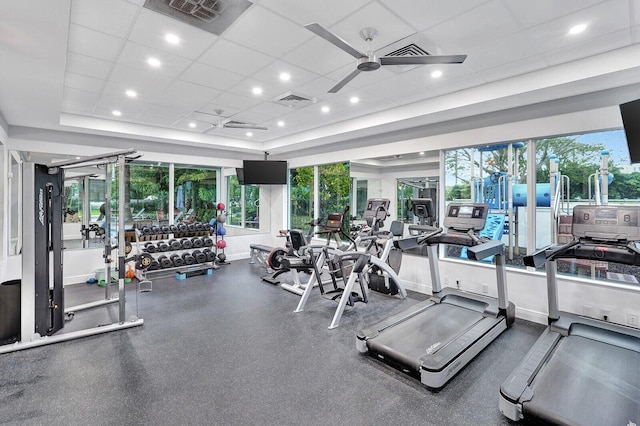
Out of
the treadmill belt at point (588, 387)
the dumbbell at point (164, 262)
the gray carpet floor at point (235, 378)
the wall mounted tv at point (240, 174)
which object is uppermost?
the wall mounted tv at point (240, 174)

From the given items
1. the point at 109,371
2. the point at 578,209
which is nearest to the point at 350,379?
the point at 109,371

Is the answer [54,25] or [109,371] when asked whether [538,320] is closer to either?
[109,371]

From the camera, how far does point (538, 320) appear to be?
3.99 metres

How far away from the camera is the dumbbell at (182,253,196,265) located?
254 inches

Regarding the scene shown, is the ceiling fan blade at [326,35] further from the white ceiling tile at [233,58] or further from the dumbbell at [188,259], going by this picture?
the dumbbell at [188,259]

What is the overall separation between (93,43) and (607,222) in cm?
515

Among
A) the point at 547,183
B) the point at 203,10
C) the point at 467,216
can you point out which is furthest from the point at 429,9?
the point at 547,183

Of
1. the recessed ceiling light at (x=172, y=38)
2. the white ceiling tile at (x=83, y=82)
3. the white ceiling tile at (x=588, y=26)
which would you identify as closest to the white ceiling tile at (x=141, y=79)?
the white ceiling tile at (x=83, y=82)

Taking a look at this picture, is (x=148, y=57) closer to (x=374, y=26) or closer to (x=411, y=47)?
(x=374, y=26)

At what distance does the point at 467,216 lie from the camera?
12.4ft

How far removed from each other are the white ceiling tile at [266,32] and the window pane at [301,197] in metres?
4.78

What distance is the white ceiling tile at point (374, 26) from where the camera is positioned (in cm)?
260

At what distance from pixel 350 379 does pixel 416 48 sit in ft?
10.6

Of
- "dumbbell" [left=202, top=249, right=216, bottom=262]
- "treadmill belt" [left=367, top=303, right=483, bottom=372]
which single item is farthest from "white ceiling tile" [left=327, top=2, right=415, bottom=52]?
"dumbbell" [left=202, top=249, right=216, bottom=262]
